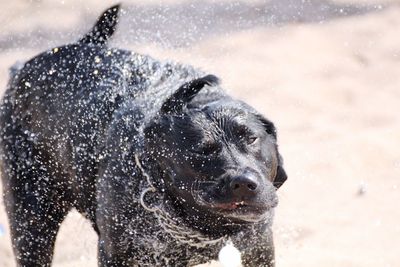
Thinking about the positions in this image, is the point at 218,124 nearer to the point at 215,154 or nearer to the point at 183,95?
the point at 215,154

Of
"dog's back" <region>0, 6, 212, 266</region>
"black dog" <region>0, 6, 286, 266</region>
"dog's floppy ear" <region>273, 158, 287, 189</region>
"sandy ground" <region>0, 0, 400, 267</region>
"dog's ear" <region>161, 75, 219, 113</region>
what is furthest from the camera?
"sandy ground" <region>0, 0, 400, 267</region>

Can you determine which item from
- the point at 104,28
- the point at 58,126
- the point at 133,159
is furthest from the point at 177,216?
the point at 104,28

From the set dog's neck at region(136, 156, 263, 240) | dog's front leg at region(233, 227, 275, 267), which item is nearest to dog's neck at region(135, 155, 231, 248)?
dog's neck at region(136, 156, 263, 240)

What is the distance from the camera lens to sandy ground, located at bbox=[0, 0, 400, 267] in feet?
17.3

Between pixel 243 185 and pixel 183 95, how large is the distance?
48cm

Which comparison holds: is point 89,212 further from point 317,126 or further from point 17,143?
point 317,126

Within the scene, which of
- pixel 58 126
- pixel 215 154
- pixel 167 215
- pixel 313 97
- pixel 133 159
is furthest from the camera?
pixel 313 97

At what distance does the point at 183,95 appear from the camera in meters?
3.44

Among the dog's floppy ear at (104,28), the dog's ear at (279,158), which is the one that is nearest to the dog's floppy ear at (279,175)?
the dog's ear at (279,158)

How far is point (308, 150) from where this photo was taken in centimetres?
621

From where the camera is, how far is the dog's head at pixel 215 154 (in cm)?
320

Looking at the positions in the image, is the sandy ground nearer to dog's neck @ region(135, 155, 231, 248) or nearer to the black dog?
the black dog

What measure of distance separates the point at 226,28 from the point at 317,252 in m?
3.46

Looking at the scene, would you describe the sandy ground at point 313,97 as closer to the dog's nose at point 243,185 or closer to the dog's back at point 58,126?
the dog's back at point 58,126
